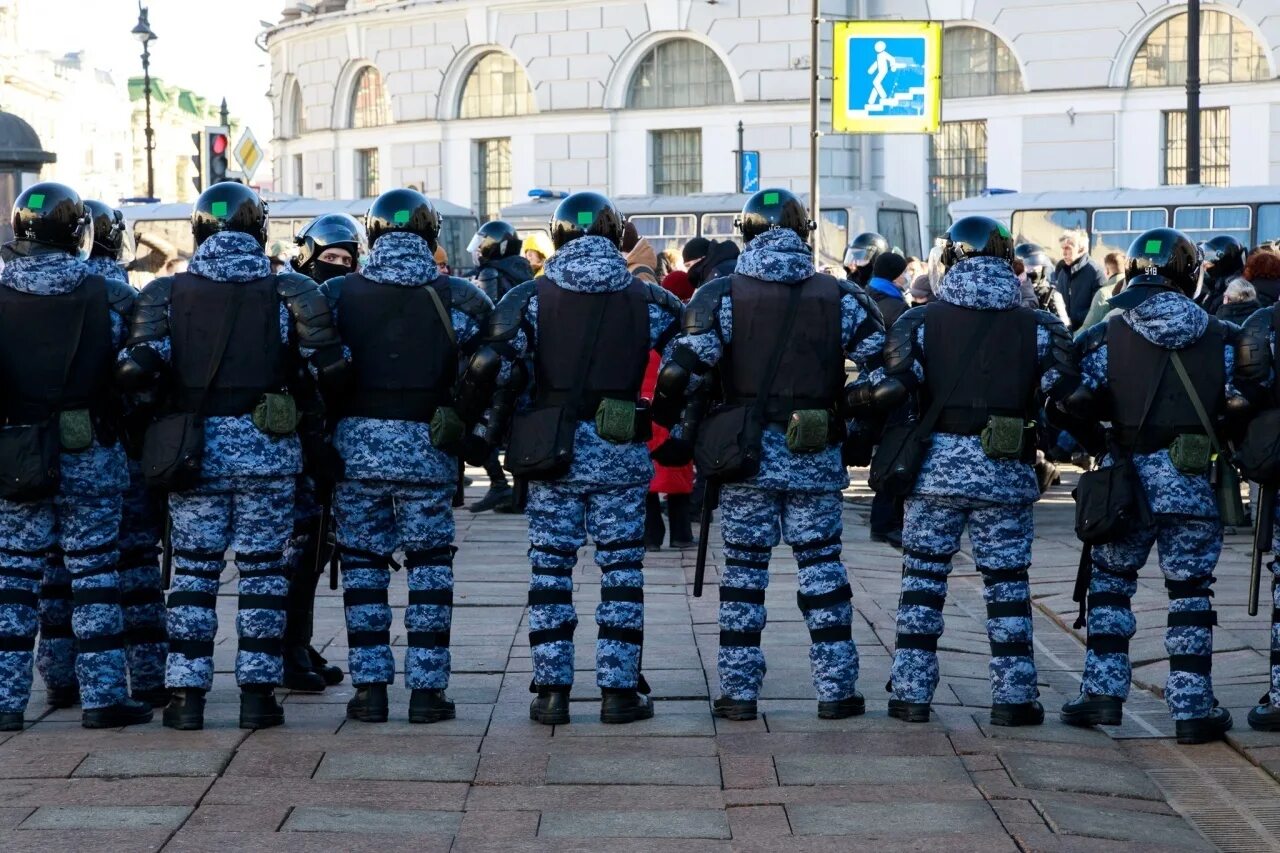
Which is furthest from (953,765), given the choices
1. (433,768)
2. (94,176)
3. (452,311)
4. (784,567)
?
(94,176)

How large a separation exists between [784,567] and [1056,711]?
11.0 feet

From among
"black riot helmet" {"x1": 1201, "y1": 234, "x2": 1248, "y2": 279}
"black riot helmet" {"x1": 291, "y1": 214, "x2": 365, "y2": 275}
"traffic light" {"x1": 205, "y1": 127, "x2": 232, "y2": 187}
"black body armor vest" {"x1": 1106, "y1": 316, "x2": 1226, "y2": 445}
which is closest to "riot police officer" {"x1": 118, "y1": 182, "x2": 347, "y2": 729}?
"black riot helmet" {"x1": 291, "y1": 214, "x2": 365, "y2": 275}

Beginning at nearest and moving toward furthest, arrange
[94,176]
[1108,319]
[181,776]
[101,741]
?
[181,776] < [101,741] < [1108,319] < [94,176]

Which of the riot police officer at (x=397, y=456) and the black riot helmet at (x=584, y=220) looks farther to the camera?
the black riot helmet at (x=584, y=220)

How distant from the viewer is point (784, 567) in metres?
10.5

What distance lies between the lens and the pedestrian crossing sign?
19.8 meters

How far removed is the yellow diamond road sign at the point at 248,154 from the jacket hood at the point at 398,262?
13462 mm

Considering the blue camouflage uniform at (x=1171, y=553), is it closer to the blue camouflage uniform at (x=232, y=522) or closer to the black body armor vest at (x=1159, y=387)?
the black body armor vest at (x=1159, y=387)

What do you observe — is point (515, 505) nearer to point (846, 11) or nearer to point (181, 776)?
point (181, 776)

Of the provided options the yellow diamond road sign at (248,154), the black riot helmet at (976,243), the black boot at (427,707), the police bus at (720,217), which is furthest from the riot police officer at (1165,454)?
the police bus at (720,217)

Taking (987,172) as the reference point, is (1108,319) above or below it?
below

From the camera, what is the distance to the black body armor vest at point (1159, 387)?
6777 mm

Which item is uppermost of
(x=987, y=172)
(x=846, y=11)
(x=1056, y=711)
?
(x=846, y=11)

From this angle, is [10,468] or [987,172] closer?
[10,468]
